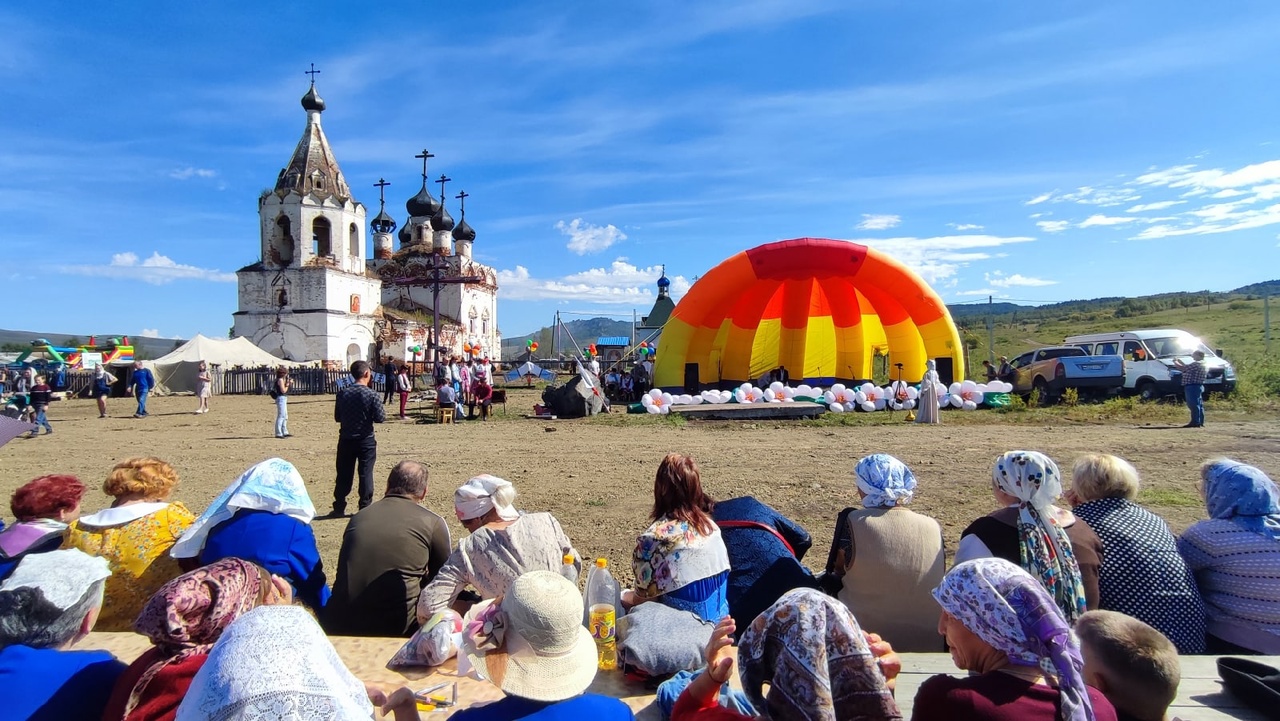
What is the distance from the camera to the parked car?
1585 cm

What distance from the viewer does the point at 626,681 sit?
8.11 ft

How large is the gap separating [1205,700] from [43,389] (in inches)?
665

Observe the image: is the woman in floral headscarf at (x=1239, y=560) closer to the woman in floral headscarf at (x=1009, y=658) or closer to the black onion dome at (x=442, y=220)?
the woman in floral headscarf at (x=1009, y=658)

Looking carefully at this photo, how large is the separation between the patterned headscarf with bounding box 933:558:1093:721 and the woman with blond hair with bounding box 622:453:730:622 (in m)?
1.23

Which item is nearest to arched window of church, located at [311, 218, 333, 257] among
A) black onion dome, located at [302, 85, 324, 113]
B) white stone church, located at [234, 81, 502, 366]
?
white stone church, located at [234, 81, 502, 366]

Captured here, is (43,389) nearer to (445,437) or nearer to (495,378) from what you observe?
(445,437)

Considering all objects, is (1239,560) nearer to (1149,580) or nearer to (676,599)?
(1149,580)

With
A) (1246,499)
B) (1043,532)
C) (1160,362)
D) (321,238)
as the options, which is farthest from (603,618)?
(321,238)

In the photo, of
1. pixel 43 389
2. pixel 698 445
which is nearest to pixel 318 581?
pixel 698 445

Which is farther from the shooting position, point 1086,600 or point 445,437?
point 445,437

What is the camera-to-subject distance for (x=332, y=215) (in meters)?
35.7

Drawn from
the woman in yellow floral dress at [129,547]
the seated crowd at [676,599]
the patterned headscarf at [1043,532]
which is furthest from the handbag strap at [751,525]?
the woman in yellow floral dress at [129,547]

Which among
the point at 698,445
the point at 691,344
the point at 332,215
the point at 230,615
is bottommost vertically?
the point at 698,445

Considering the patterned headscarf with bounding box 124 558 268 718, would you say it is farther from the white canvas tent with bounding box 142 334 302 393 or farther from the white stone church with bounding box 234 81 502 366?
the white stone church with bounding box 234 81 502 366
